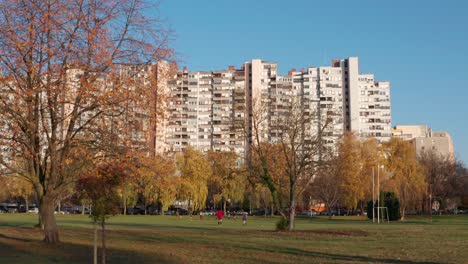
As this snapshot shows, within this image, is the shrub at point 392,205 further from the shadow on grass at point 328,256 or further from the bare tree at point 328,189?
the shadow on grass at point 328,256

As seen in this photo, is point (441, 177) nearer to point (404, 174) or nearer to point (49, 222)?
point (404, 174)

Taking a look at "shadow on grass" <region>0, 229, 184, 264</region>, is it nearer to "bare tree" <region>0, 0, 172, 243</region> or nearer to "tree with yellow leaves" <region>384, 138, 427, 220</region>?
"bare tree" <region>0, 0, 172, 243</region>

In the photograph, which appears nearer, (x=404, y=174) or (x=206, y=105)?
(x=404, y=174)

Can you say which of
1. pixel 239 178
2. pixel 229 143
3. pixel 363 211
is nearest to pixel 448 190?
pixel 363 211

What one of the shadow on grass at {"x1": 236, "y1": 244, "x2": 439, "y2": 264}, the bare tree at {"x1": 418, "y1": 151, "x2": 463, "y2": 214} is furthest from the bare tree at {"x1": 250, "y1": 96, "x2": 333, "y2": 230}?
the bare tree at {"x1": 418, "y1": 151, "x2": 463, "y2": 214}

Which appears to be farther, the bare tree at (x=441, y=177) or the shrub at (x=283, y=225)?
the bare tree at (x=441, y=177)

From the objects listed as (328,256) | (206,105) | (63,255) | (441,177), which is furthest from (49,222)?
(206,105)

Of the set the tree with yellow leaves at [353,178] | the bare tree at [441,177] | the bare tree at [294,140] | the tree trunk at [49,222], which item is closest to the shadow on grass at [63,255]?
the tree trunk at [49,222]

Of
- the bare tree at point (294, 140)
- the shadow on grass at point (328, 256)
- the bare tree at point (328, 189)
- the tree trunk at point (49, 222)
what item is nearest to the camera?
the shadow on grass at point (328, 256)

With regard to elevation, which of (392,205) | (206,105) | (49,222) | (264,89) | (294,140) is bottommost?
(392,205)

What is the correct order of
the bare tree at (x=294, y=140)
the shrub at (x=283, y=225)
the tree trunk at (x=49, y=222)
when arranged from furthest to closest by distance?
the bare tree at (x=294, y=140) → the shrub at (x=283, y=225) → the tree trunk at (x=49, y=222)

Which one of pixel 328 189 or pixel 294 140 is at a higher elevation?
pixel 294 140

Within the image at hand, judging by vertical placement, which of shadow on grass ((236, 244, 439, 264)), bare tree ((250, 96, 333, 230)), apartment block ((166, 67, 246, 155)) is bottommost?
shadow on grass ((236, 244, 439, 264))

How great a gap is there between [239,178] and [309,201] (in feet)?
75.2
